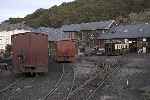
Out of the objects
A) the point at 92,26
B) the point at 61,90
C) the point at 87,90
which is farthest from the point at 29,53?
the point at 92,26

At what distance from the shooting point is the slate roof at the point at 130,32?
212 ft

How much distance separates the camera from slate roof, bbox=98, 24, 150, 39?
2538 inches

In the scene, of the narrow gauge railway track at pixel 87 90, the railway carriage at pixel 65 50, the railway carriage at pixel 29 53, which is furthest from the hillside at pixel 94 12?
the narrow gauge railway track at pixel 87 90

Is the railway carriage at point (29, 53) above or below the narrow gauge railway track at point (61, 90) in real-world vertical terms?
above

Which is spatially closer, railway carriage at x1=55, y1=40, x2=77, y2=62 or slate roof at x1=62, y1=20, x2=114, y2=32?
railway carriage at x1=55, y1=40, x2=77, y2=62

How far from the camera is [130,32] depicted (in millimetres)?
66625

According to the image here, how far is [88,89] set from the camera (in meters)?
19.5

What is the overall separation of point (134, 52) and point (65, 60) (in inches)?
983

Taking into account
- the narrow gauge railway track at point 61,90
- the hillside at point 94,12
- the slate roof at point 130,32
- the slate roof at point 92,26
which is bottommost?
the narrow gauge railway track at point 61,90

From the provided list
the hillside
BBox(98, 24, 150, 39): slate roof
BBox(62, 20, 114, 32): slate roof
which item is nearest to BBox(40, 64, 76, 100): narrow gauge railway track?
BBox(98, 24, 150, 39): slate roof

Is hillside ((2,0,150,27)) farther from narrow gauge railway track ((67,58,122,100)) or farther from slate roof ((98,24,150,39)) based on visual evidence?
narrow gauge railway track ((67,58,122,100))

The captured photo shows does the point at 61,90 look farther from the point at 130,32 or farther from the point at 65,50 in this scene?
the point at 130,32

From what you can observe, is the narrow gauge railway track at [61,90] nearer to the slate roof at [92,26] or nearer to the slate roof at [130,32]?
the slate roof at [130,32]

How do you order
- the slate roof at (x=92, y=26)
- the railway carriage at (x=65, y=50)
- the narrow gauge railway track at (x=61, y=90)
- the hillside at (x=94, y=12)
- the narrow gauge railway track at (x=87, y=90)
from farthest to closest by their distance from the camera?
the hillside at (x=94, y=12), the slate roof at (x=92, y=26), the railway carriage at (x=65, y=50), the narrow gauge railway track at (x=61, y=90), the narrow gauge railway track at (x=87, y=90)
